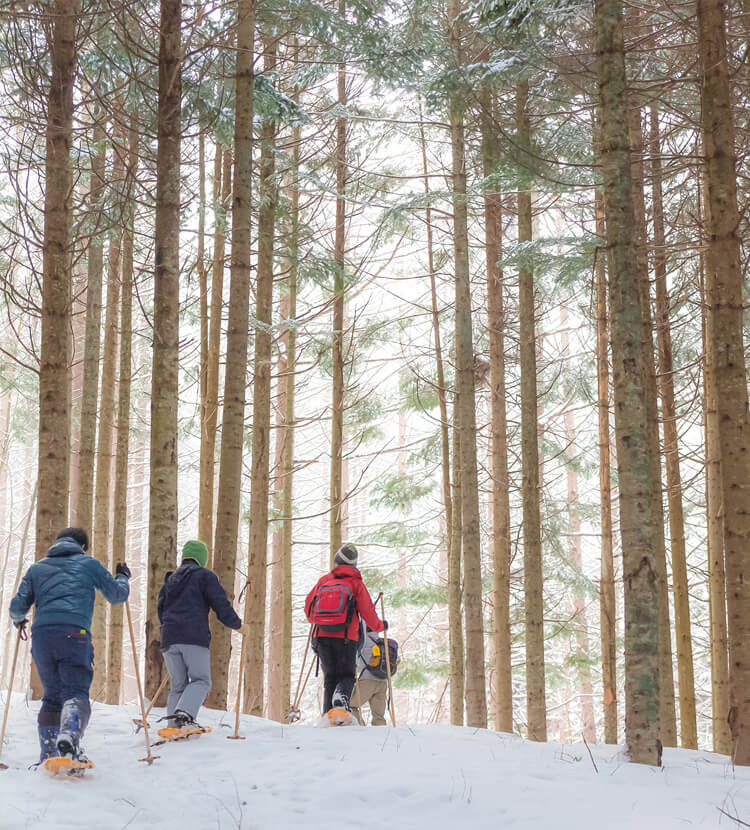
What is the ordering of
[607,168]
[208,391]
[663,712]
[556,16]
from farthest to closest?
[208,391] → [663,712] → [556,16] → [607,168]

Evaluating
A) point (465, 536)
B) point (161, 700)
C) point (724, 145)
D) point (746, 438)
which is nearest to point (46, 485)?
point (161, 700)

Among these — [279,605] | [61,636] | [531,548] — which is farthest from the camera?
[279,605]

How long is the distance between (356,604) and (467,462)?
3477 millimetres

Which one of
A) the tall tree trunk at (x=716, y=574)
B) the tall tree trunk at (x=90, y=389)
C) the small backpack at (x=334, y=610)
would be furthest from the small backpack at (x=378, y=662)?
the tall tree trunk at (x=716, y=574)

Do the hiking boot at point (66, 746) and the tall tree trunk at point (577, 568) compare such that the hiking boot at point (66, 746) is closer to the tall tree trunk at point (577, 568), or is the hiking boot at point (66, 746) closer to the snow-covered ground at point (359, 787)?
the snow-covered ground at point (359, 787)

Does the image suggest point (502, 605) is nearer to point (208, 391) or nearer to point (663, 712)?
point (663, 712)

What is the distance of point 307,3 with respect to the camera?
8.95 m

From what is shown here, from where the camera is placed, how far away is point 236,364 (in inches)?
339

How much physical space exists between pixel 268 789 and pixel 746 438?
497cm

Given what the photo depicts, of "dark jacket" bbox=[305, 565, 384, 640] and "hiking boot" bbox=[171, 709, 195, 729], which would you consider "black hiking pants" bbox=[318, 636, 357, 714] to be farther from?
"hiking boot" bbox=[171, 709, 195, 729]

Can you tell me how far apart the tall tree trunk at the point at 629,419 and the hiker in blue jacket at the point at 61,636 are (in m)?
4.01

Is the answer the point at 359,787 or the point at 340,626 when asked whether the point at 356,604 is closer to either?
the point at 340,626

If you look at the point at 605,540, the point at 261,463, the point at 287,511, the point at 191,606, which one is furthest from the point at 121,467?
the point at 605,540

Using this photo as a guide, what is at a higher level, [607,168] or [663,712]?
[607,168]
